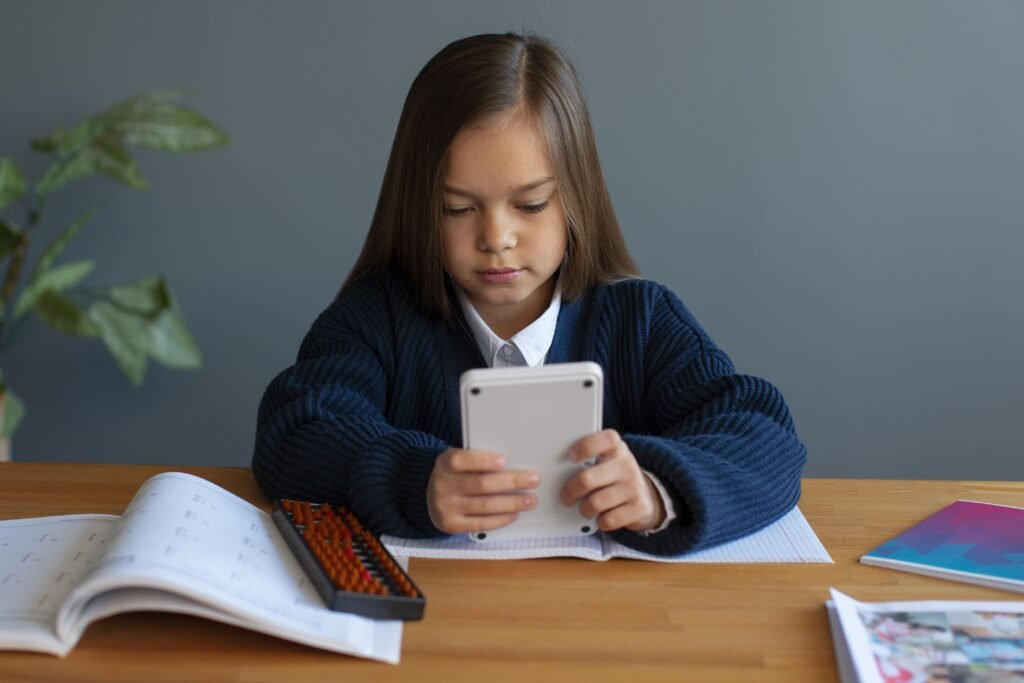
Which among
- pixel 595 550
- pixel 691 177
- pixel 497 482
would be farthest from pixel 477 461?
pixel 691 177

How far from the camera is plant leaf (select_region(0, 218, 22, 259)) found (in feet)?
2.11

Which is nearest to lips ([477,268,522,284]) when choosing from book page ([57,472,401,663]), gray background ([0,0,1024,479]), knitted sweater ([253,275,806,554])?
knitted sweater ([253,275,806,554])

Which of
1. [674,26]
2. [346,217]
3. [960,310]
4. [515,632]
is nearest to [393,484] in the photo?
[515,632]

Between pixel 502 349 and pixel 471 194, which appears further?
pixel 502 349

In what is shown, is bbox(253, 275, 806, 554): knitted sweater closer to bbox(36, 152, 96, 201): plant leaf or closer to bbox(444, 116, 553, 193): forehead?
bbox(444, 116, 553, 193): forehead

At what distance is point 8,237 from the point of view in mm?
645

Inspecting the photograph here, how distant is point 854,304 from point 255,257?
3.36 ft

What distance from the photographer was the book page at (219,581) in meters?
0.77

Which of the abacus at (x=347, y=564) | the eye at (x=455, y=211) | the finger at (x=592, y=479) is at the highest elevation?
the eye at (x=455, y=211)

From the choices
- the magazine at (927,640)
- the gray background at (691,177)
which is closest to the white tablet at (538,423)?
the magazine at (927,640)

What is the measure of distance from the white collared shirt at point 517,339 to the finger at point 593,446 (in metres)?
0.38

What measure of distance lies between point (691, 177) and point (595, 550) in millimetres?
1109

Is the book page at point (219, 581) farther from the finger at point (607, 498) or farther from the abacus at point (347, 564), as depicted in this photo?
the finger at point (607, 498)

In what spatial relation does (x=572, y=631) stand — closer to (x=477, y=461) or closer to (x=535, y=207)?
(x=477, y=461)
